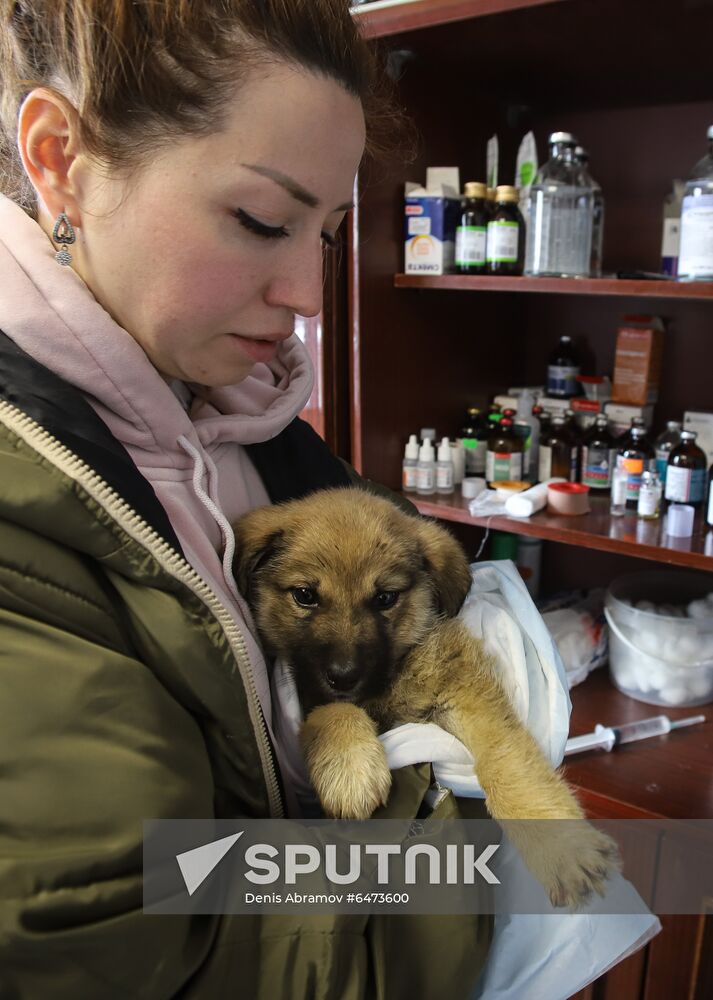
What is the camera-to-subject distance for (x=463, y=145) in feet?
6.46

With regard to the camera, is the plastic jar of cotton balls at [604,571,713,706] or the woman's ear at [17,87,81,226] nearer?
the woman's ear at [17,87,81,226]

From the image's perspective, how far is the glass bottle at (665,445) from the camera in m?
1.87

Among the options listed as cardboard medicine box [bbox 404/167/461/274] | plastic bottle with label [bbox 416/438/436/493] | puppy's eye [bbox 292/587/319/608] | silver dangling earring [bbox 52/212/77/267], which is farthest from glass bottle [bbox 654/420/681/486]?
silver dangling earring [bbox 52/212/77/267]

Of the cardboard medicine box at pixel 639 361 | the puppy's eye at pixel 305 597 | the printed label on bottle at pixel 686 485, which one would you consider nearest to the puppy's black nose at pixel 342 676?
the puppy's eye at pixel 305 597

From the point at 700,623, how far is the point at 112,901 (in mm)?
1515

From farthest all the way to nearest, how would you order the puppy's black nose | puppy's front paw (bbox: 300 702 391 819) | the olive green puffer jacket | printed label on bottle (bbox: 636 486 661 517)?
printed label on bottle (bbox: 636 486 661 517), the puppy's black nose, puppy's front paw (bbox: 300 702 391 819), the olive green puffer jacket

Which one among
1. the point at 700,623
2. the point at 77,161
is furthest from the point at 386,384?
the point at 77,161

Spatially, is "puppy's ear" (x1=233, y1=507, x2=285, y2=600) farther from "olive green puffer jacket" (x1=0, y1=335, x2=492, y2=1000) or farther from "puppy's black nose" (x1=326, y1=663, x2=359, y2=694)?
"olive green puffer jacket" (x1=0, y1=335, x2=492, y2=1000)

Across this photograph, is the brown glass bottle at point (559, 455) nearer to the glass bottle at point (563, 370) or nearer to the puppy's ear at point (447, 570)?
the glass bottle at point (563, 370)

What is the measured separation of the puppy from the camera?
38.9 inches

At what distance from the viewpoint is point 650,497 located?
1748 mm

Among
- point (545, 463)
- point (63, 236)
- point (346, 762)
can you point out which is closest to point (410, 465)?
point (545, 463)

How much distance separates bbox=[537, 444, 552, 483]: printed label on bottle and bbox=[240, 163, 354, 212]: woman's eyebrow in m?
1.28

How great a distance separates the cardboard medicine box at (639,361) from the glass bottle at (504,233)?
40cm
